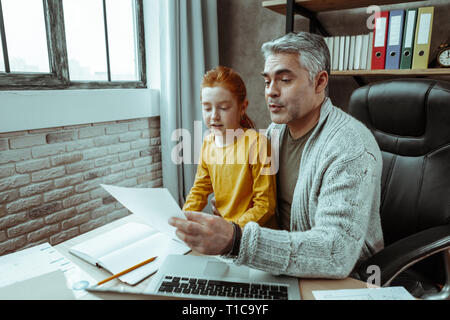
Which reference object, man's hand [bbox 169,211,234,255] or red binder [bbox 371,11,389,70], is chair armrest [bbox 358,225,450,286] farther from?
red binder [bbox 371,11,389,70]

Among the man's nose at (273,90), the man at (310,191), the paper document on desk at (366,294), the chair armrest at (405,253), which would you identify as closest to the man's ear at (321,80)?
the man at (310,191)

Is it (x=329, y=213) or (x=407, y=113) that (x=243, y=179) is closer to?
(x=329, y=213)

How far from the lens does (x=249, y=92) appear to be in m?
2.66

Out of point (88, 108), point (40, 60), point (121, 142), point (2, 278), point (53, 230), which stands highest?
point (40, 60)

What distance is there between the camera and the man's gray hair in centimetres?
104

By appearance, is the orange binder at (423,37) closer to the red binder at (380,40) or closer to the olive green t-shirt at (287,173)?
the red binder at (380,40)

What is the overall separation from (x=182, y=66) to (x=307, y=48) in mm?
1451

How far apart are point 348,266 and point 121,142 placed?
1743 millimetres

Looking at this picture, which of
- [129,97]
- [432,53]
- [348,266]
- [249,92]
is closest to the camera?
[348,266]

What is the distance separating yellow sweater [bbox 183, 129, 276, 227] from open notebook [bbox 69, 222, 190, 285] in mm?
336

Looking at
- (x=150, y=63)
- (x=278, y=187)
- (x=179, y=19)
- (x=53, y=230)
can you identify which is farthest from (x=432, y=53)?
(x=53, y=230)

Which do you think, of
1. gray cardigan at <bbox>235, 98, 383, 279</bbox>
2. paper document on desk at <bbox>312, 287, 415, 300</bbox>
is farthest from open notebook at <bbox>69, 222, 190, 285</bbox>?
paper document on desk at <bbox>312, 287, 415, 300</bbox>

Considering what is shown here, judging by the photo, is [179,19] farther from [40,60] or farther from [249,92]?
[40,60]
